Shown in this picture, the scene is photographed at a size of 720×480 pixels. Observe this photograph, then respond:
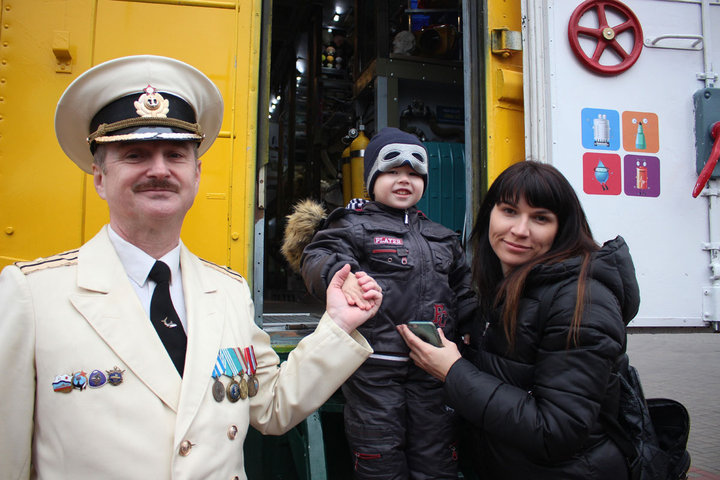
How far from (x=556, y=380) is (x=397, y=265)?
33.4 inches

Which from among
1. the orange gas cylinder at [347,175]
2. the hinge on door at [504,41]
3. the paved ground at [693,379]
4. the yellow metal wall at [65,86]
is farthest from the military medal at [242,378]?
the orange gas cylinder at [347,175]

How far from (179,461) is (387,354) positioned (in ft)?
3.34

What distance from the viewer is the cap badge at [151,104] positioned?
1299mm

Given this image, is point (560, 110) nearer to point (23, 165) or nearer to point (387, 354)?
point (387, 354)

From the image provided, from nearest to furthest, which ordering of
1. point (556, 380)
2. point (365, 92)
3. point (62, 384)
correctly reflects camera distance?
point (62, 384) < point (556, 380) < point (365, 92)

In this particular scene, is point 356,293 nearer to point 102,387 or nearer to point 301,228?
point 102,387

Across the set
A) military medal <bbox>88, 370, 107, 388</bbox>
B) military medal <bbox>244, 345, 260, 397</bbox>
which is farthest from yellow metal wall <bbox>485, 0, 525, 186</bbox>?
military medal <bbox>88, 370, 107, 388</bbox>

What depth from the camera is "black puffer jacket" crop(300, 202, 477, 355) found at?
1990 millimetres

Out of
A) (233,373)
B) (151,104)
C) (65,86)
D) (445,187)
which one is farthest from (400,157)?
(445,187)

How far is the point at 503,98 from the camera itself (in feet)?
9.40

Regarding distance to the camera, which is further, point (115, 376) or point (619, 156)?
point (619, 156)

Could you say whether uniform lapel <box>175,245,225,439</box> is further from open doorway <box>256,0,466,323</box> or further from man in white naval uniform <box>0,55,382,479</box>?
open doorway <box>256,0,466,323</box>

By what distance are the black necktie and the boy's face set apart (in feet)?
3.85

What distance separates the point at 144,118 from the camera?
50.4 inches
